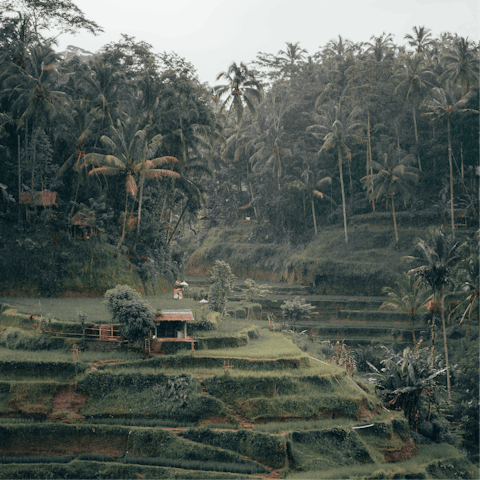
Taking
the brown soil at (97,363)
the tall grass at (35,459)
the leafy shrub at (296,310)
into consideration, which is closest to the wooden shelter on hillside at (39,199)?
the brown soil at (97,363)

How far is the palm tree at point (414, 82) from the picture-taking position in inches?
1869

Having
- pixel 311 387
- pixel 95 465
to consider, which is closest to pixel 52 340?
pixel 95 465

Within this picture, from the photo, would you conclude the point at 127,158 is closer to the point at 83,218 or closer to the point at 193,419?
the point at 83,218

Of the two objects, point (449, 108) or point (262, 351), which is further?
point (449, 108)

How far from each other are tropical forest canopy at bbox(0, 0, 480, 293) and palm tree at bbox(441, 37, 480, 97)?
12 centimetres

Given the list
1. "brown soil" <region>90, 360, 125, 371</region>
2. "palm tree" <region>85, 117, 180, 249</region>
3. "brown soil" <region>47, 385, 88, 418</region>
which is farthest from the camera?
"palm tree" <region>85, 117, 180, 249</region>

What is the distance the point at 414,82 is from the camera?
47.4m

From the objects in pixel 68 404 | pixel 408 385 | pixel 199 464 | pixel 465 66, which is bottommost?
pixel 199 464

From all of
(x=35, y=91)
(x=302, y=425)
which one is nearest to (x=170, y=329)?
(x=302, y=425)

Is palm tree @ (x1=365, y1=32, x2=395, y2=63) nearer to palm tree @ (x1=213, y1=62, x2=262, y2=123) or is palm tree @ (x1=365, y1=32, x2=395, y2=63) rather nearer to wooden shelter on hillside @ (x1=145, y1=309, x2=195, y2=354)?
palm tree @ (x1=213, y1=62, x2=262, y2=123)

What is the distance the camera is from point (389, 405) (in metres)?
22.6

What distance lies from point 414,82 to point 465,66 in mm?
4714

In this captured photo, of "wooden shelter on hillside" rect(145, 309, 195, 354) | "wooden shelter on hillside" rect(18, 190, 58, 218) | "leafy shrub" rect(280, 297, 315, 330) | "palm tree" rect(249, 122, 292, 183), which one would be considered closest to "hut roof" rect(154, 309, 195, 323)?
"wooden shelter on hillside" rect(145, 309, 195, 354)

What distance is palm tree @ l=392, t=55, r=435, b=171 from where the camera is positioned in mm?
47469
